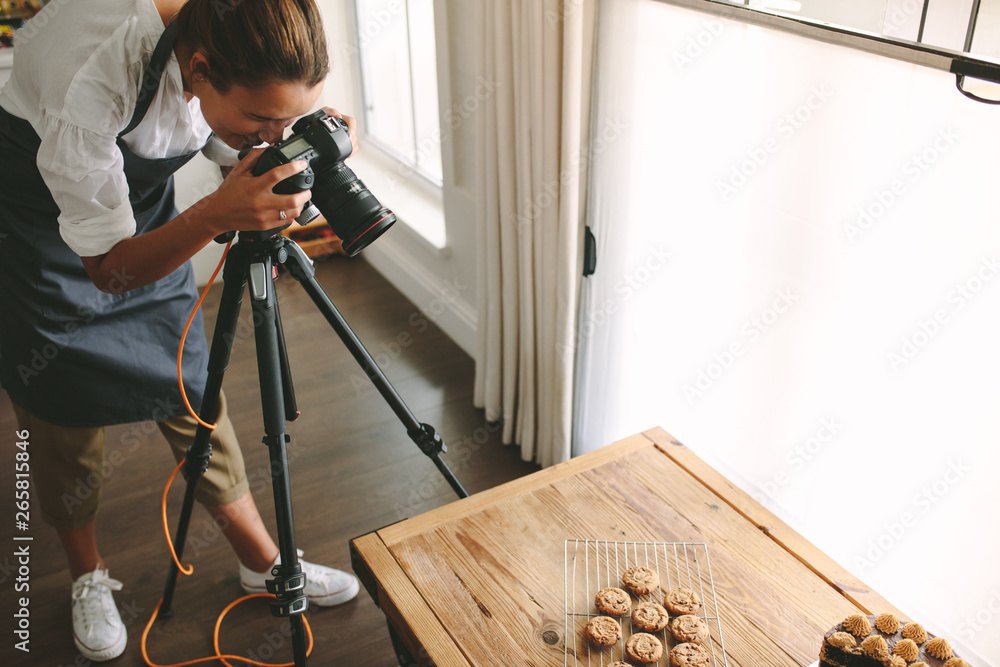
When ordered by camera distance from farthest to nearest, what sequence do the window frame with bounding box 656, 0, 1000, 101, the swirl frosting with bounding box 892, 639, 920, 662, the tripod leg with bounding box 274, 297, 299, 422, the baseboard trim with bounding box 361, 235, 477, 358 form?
the baseboard trim with bounding box 361, 235, 477, 358, the tripod leg with bounding box 274, 297, 299, 422, the window frame with bounding box 656, 0, 1000, 101, the swirl frosting with bounding box 892, 639, 920, 662

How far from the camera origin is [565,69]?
5.20ft

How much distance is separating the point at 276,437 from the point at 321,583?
649 millimetres

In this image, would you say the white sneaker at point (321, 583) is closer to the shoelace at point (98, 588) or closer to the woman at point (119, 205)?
the woman at point (119, 205)

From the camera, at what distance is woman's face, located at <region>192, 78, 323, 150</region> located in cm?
Answer: 104

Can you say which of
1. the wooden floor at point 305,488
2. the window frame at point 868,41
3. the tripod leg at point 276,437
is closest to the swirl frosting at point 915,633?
the window frame at point 868,41

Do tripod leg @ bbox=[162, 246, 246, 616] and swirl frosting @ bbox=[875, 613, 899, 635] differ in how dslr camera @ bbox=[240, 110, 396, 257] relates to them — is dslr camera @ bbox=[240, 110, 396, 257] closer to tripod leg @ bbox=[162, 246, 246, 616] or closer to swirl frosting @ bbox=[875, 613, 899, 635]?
tripod leg @ bbox=[162, 246, 246, 616]

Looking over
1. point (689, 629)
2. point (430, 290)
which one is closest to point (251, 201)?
point (689, 629)

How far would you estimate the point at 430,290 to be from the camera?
276 cm

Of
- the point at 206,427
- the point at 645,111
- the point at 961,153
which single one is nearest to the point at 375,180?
the point at 645,111

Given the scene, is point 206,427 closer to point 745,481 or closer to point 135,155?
point 135,155

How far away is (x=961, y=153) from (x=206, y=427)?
4.02ft

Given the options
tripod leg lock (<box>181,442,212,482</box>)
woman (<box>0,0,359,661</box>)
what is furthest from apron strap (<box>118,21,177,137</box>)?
tripod leg lock (<box>181,442,212,482</box>)

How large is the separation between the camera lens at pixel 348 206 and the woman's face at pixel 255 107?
9 centimetres

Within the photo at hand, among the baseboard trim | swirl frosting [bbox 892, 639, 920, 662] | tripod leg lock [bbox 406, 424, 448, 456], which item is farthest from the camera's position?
the baseboard trim
